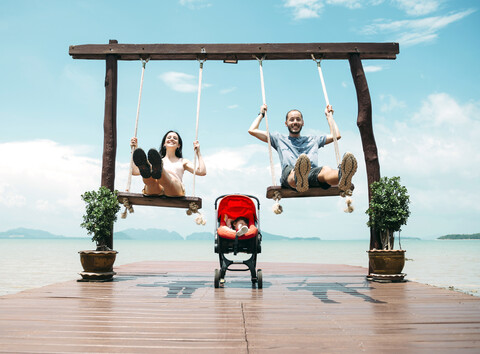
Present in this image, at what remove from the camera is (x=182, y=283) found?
5.70 m

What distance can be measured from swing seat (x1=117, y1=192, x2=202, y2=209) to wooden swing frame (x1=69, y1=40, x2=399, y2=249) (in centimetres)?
98

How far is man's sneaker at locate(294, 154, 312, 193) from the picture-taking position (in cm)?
473

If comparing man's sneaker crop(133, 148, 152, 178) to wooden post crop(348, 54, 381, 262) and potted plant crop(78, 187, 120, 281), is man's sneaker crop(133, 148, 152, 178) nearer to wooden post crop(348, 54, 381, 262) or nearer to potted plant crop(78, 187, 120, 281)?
potted plant crop(78, 187, 120, 281)

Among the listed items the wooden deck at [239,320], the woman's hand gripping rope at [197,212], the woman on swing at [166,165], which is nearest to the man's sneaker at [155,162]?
the woman on swing at [166,165]

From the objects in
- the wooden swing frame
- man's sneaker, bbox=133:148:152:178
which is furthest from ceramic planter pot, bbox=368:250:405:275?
man's sneaker, bbox=133:148:152:178

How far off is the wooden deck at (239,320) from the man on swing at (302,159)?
1202mm

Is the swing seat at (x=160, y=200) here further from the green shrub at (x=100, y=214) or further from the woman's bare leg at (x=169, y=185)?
the green shrub at (x=100, y=214)

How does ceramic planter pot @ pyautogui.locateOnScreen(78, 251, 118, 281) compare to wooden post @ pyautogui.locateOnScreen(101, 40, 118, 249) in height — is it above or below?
below

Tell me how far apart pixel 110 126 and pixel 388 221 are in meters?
4.03

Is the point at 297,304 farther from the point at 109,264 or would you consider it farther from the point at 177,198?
the point at 109,264

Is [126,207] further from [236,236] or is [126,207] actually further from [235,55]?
[235,55]

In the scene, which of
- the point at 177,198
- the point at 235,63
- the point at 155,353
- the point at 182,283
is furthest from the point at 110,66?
the point at 155,353

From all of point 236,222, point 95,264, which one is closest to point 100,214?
point 95,264

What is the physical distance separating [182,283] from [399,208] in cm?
299
